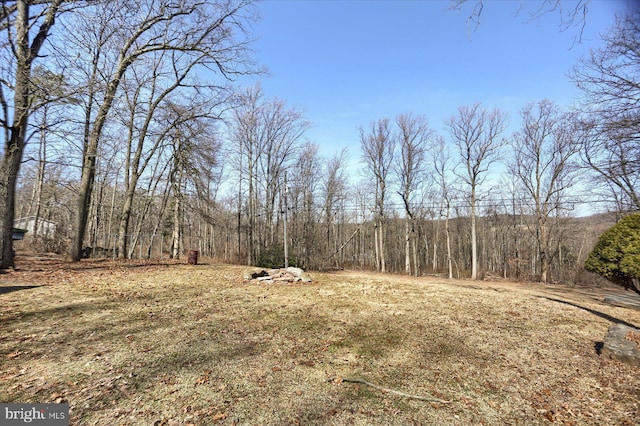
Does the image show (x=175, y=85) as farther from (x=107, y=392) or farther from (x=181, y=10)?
(x=107, y=392)

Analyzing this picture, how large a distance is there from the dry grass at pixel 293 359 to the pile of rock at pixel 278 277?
7.59ft

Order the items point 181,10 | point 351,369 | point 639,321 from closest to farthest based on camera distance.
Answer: point 351,369, point 639,321, point 181,10

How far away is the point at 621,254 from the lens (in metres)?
5.33

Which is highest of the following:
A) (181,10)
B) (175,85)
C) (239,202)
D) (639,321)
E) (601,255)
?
(181,10)

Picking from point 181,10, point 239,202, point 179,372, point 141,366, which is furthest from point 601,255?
point 239,202

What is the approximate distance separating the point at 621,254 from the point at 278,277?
8842 millimetres

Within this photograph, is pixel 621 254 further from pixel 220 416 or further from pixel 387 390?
pixel 220 416

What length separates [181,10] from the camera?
11750 mm

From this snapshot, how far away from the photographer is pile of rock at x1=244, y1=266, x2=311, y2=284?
9.68 metres

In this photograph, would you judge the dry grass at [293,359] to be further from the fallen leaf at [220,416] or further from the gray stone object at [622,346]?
the gray stone object at [622,346]

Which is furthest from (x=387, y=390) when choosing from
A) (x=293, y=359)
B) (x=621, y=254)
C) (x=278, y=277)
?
(x=278, y=277)

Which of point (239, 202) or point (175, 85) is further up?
point (175, 85)

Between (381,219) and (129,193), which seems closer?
(129,193)

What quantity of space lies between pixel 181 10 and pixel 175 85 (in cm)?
367
